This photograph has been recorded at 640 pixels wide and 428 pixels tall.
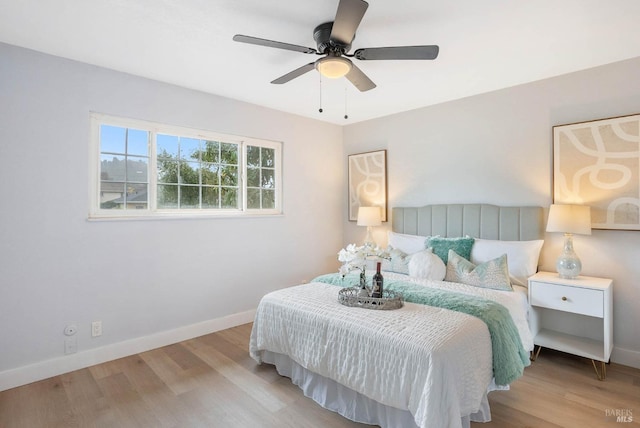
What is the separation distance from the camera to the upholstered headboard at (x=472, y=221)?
10.3 feet

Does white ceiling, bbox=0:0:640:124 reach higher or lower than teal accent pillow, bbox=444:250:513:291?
higher

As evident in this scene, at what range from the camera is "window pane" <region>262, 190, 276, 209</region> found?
408 cm

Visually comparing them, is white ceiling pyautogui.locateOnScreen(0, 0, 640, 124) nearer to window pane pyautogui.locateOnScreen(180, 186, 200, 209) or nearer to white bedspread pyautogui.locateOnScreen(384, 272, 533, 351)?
window pane pyautogui.locateOnScreen(180, 186, 200, 209)

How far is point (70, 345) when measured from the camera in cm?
264

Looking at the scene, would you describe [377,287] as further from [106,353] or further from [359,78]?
[106,353]

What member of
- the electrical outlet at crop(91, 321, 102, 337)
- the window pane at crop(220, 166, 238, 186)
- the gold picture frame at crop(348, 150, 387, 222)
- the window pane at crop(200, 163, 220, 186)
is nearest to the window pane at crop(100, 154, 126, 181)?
the window pane at crop(200, 163, 220, 186)

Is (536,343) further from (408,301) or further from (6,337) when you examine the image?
(6,337)

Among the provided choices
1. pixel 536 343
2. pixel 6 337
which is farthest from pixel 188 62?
pixel 536 343

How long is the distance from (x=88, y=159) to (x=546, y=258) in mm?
4209

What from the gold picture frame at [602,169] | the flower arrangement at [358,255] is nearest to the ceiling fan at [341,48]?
the flower arrangement at [358,255]

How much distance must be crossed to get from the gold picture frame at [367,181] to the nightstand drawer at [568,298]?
78.4 inches

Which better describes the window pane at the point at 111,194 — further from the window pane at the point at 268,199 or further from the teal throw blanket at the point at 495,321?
the teal throw blanket at the point at 495,321

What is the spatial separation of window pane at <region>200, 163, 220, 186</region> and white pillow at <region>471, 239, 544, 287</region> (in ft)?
9.38

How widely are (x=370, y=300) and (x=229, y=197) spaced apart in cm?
221
